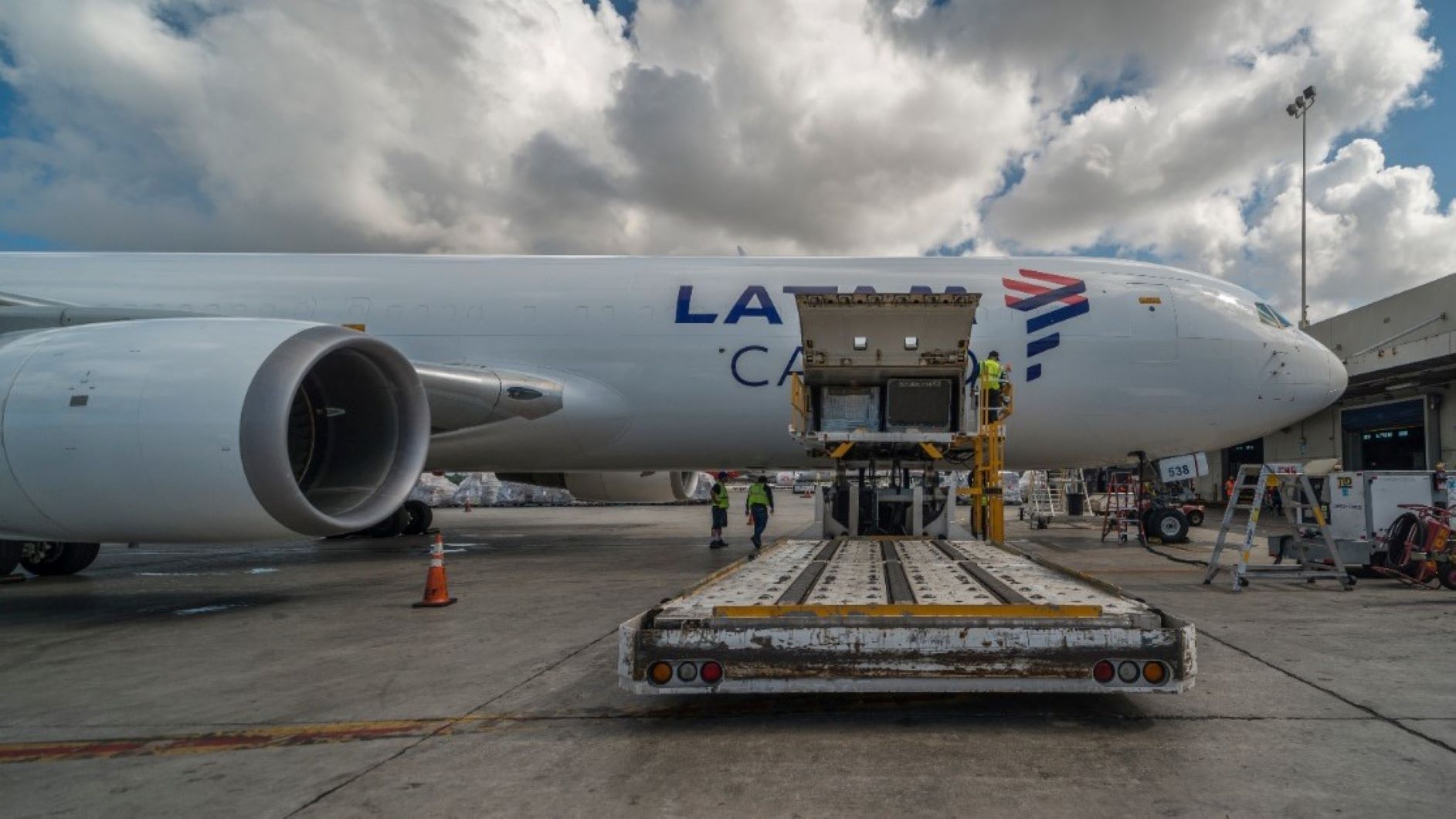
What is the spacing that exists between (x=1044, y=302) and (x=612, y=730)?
889cm

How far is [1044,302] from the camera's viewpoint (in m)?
11.0

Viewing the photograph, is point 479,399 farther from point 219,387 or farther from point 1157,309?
point 1157,309

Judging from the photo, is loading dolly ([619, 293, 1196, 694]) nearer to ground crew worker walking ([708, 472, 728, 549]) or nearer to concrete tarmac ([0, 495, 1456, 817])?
concrete tarmac ([0, 495, 1456, 817])

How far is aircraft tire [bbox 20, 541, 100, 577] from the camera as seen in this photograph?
9891 millimetres

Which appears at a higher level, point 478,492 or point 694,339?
point 694,339

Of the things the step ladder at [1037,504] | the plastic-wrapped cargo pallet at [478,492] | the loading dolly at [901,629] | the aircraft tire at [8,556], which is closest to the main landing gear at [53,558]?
the aircraft tire at [8,556]

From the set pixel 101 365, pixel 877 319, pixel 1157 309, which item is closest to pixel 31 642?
pixel 101 365

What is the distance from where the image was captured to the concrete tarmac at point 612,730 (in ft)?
10.0

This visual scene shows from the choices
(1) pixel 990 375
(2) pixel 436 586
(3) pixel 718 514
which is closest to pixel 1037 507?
(3) pixel 718 514

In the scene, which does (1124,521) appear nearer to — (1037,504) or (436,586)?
(1037,504)

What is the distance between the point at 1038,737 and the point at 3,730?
4734 mm

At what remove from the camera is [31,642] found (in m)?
6.27

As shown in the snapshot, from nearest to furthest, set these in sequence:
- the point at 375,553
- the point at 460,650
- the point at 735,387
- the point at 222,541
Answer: the point at 460,650, the point at 222,541, the point at 735,387, the point at 375,553

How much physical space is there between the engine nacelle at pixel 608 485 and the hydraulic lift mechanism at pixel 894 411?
21.1 feet
